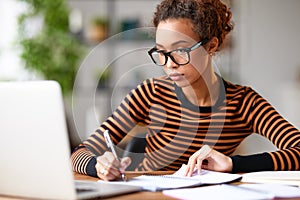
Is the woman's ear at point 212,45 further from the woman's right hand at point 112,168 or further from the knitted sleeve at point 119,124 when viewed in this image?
the woman's right hand at point 112,168

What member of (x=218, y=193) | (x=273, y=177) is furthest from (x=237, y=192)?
(x=273, y=177)

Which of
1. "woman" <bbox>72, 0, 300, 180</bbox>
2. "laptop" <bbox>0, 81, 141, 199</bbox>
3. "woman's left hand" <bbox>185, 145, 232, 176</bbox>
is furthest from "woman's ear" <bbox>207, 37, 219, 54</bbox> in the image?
"laptop" <bbox>0, 81, 141, 199</bbox>

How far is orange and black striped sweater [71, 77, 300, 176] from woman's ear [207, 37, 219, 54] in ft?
0.49

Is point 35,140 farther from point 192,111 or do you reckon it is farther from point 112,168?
point 192,111

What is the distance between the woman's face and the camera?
171 centimetres

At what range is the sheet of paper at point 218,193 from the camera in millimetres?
1215

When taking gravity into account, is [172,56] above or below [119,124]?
above

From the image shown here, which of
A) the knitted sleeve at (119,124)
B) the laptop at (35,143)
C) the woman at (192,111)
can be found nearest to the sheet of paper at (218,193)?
the laptop at (35,143)

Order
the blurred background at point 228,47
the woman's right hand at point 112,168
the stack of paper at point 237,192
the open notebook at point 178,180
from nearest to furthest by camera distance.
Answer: the stack of paper at point 237,192, the open notebook at point 178,180, the woman's right hand at point 112,168, the blurred background at point 228,47

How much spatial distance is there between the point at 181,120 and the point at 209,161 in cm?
38

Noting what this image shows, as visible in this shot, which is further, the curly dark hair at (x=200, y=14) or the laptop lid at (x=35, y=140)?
the curly dark hair at (x=200, y=14)

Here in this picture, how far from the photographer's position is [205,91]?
194cm

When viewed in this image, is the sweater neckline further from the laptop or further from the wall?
the wall

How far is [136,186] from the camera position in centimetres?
134
